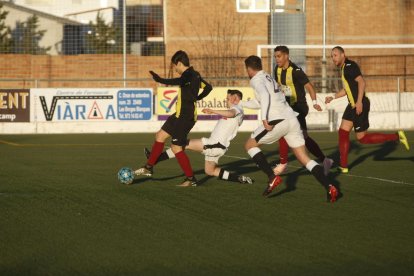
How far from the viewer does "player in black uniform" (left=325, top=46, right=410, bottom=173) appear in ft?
48.0

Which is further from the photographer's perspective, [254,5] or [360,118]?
[254,5]

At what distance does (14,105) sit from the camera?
28.0 metres

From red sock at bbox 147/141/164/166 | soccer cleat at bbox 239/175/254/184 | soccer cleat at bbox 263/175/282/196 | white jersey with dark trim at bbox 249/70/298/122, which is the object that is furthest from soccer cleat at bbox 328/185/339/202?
red sock at bbox 147/141/164/166

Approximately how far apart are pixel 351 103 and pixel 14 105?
15.2 m

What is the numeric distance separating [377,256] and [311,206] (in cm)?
310

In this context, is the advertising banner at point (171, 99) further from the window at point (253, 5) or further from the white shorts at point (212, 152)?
the white shorts at point (212, 152)

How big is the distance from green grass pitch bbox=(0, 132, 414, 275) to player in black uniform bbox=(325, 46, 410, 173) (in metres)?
0.50

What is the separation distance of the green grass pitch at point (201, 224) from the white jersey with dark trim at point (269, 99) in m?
1.04

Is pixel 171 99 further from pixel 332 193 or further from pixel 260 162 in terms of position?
pixel 332 193

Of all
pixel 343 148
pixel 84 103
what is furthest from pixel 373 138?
pixel 84 103

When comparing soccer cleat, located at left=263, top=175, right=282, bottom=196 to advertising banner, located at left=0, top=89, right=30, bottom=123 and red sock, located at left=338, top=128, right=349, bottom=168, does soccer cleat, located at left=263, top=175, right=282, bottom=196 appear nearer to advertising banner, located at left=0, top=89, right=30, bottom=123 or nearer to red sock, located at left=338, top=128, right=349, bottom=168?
red sock, located at left=338, top=128, right=349, bottom=168


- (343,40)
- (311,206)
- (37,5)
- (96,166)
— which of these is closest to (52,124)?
(96,166)

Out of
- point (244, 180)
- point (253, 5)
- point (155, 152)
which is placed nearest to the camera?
point (244, 180)

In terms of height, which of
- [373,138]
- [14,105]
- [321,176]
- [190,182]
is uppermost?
[14,105]
